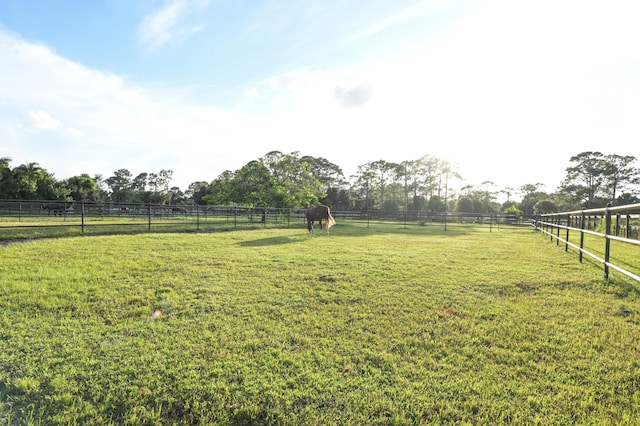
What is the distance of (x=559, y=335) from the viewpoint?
2.49 meters

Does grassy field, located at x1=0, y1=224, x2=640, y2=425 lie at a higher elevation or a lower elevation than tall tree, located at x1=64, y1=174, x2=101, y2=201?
lower

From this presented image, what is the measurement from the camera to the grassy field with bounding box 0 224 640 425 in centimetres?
166

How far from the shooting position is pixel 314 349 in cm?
227

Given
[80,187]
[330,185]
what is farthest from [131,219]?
[330,185]

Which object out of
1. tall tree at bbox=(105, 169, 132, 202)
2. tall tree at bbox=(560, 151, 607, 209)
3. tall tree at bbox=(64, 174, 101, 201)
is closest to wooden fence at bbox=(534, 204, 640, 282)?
tall tree at bbox=(560, 151, 607, 209)

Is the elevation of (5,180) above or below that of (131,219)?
above

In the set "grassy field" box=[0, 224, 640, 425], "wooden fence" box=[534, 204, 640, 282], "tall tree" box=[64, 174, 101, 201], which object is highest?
"tall tree" box=[64, 174, 101, 201]

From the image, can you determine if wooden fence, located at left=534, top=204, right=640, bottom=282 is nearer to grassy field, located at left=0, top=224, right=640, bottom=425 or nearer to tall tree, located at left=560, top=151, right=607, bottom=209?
grassy field, located at left=0, top=224, right=640, bottom=425

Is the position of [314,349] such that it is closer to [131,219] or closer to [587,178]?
[131,219]

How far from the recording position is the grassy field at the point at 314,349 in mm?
1657

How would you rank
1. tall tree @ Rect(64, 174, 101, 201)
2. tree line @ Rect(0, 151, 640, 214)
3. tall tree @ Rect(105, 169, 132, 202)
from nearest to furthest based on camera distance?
tree line @ Rect(0, 151, 640, 214), tall tree @ Rect(64, 174, 101, 201), tall tree @ Rect(105, 169, 132, 202)

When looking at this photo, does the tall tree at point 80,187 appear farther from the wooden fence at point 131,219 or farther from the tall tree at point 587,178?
the tall tree at point 587,178

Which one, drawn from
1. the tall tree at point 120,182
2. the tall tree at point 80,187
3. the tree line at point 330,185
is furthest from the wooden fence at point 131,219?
the tall tree at point 120,182

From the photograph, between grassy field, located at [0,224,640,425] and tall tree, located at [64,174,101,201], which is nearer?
grassy field, located at [0,224,640,425]
